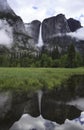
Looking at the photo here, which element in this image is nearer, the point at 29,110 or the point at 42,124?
the point at 42,124

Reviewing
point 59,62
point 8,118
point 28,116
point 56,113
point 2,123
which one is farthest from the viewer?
point 59,62

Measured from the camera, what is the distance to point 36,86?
3684 cm

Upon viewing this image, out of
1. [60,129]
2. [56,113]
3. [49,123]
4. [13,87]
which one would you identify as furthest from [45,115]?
[13,87]

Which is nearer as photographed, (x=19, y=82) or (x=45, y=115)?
(x=45, y=115)

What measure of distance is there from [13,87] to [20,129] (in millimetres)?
18129

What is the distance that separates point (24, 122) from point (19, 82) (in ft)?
61.4

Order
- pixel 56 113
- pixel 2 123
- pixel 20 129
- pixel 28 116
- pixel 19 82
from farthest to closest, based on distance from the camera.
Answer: pixel 19 82
pixel 56 113
pixel 28 116
pixel 2 123
pixel 20 129

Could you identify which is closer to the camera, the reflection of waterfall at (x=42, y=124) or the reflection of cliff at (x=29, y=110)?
the reflection of waterfall at (x=42, y=124)

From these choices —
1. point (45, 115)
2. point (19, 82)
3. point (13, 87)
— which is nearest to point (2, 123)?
point (45, 115)

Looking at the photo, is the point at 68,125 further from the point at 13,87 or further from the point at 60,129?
the point at 13,87

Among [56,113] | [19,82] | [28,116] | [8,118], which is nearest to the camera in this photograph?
[8,118]

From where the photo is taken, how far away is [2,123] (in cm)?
1585

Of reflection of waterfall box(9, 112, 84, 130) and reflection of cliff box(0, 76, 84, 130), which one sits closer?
reflection of waterfall box(9, 112, 84, 130)

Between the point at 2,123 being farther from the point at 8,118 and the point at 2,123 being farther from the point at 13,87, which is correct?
the point at 13,87
